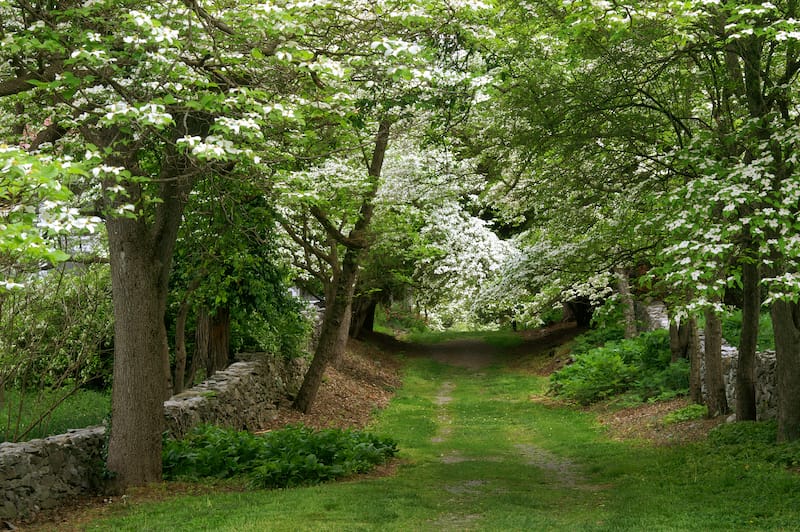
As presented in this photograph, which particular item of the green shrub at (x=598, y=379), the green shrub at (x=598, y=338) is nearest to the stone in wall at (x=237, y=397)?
the green shrub at (x=598, y=379)

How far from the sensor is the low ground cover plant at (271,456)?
11.8m

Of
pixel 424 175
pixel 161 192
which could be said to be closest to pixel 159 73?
pixel 161 192

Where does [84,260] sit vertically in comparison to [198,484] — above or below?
above

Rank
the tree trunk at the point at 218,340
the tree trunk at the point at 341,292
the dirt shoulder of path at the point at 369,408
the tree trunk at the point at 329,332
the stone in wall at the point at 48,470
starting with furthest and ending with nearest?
the tree trunk at the point at 329,332
the tree trunk at the point at 341,292
the tree trunk at the point at 218,340
the dirt shoulder of path at the point at 369,408
the stone in wall at the point at 48,470

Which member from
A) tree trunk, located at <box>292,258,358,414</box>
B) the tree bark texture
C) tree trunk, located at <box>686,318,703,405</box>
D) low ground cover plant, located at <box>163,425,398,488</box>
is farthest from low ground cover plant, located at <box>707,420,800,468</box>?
tree trunk, located at <box>292,258,358,414</box>

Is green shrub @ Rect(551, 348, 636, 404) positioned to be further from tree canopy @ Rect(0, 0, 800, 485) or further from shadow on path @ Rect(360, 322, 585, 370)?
shadow on path @ Rect(360, 322, 585, 370)

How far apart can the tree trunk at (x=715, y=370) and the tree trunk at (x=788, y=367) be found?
10.2 feet

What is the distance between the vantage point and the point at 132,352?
10977mm

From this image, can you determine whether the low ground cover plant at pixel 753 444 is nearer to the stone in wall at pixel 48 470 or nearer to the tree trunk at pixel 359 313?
the stone in wall at pixel 48 470

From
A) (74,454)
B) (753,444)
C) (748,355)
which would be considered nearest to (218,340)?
(74,454)

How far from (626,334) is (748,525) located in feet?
59.8

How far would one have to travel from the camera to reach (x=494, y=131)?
43.6 ft

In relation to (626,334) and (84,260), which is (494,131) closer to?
(84,260)

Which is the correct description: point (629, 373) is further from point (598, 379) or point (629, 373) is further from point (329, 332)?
point (329, 332)
